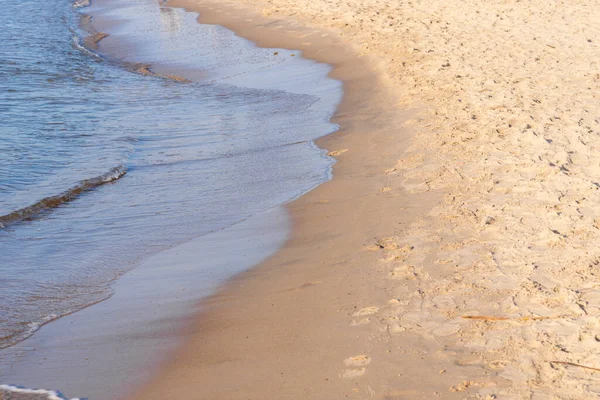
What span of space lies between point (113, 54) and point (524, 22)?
887 cm

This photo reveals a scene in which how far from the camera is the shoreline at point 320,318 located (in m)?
3.46

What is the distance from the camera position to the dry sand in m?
3.42

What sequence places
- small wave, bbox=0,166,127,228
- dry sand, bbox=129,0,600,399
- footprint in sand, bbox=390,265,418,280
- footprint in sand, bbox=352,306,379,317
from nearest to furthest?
dry sand, bbox=129,0,600,399 → footprint in sand, bbox=352,306,379,317 → footprint in sand, bbox=390,265,418,280 → small wave, bbox=0,166,127,228

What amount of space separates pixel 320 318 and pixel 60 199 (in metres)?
3.64

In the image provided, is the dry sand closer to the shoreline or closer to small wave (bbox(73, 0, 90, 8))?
the shoreline

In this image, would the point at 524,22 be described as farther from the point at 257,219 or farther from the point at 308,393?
the point at 308,393

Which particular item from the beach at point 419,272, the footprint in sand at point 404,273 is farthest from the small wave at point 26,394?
the footprint in sand at point 404,273

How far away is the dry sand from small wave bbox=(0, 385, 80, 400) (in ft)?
1.51

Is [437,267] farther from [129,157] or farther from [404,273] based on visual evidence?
[129,157]

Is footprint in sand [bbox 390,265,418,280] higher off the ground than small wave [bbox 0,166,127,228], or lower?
higher

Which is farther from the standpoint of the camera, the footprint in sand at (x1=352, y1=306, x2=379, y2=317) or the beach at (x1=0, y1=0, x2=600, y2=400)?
the footprint in sand at (x1=352, y1=306, x2=379, y2=317)

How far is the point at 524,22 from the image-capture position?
1277cm

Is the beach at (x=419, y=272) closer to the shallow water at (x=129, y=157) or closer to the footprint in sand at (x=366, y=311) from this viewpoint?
the footprint in sand at (x=366, y=311)

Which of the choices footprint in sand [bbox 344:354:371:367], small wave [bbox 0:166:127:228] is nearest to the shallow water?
small wave [bbox 0:166:127:228]
